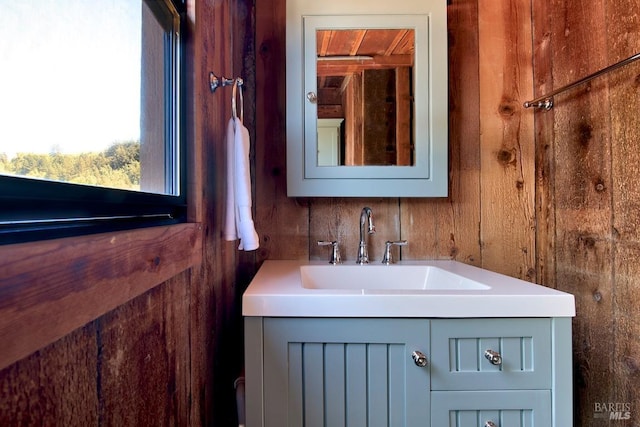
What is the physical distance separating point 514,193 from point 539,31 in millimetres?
640

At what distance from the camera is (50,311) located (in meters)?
0.30

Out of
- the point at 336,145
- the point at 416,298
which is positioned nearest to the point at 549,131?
the point at 336,145

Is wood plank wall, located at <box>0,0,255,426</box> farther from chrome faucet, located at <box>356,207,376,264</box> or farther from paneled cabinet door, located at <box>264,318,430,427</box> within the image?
chrome faucet, located at <box>356,207,376,264</box>

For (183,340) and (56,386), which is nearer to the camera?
(56,386)

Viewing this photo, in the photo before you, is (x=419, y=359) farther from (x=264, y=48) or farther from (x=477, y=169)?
(x=264, y=48)

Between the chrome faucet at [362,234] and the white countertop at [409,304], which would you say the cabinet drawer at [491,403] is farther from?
the chrome faucet at [362,234]

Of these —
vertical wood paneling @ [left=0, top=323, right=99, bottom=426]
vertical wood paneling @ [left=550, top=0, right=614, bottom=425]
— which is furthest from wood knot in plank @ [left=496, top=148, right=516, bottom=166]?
vertical wood paneling @ [left=0, top=323, right=99, bottom=426]

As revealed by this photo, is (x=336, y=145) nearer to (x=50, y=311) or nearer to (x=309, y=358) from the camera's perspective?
(x=309, y=358)

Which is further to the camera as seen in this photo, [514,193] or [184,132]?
[514,193]

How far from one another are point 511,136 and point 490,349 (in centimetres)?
91

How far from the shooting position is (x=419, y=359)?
706 mm

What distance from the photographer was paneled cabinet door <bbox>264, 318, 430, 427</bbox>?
2.34 ft

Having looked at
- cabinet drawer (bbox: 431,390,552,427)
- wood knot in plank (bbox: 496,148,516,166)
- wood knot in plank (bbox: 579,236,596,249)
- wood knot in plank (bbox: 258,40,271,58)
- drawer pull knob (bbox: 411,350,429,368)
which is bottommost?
cabinet drawer (bbox: 431,390,552,427)

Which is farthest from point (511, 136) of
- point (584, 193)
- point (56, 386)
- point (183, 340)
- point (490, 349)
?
point (56, 386)
